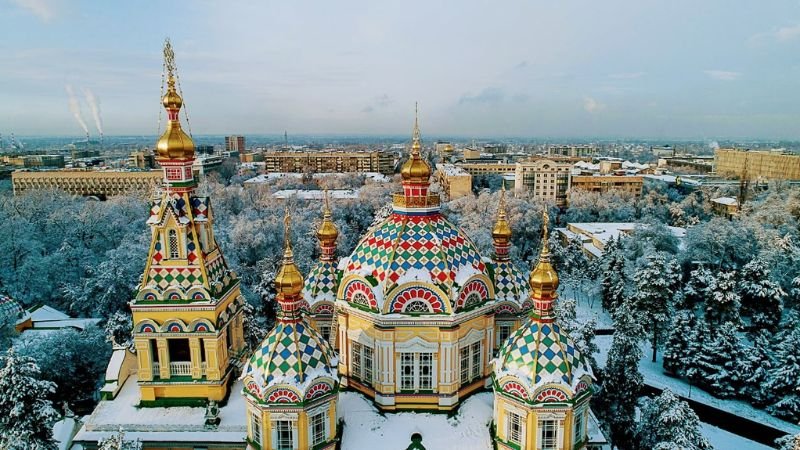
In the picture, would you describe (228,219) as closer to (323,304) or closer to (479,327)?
(323,304)

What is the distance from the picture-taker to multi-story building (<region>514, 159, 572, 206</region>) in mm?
73938

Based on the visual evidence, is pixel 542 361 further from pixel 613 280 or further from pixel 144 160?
pixel 144 160

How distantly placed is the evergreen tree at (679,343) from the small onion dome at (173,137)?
25.6 m

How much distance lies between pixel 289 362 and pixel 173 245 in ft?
17.9

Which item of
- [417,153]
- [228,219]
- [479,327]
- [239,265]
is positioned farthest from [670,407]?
[228,219]

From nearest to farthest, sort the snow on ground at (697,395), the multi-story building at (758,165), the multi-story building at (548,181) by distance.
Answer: the snow on ground at (697,395), the multi-story building at (548,181), the multi-story building at (758,165)

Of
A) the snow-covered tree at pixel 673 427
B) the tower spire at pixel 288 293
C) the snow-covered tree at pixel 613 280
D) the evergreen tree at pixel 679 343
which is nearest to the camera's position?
the tower spire at pixel 288 293

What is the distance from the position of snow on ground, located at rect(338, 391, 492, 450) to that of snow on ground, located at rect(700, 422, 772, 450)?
1286cm

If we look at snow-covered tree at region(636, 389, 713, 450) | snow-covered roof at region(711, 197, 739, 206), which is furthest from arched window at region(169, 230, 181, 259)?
snow-covered roof at region(711, 197, 739, 206)

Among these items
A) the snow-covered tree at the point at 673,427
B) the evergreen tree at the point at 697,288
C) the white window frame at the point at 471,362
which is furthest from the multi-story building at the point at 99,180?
the snow-covered tree at the point at 673,427

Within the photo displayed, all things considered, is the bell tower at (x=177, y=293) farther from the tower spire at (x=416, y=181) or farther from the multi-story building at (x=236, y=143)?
the multi-story building at (x=236, y=143)

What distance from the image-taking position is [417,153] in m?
17.4

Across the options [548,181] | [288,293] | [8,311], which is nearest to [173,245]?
[288,293]

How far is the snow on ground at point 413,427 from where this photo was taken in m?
14.6
